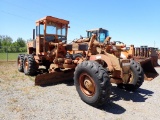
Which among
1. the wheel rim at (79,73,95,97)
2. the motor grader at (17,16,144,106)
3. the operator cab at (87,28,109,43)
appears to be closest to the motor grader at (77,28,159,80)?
the operator cab at (87,28,109,43)

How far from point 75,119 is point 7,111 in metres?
1.81

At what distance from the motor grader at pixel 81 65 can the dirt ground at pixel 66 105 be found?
1.29ft

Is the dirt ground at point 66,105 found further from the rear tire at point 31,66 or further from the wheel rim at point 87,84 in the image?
the rear tire at point 31,66

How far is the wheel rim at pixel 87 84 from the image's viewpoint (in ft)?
18.8

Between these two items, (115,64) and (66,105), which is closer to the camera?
(66,105)

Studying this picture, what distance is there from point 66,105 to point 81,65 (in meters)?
1.27

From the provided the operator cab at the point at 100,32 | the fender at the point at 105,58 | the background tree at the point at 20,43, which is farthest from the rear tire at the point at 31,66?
the background tree at the point at 20,43

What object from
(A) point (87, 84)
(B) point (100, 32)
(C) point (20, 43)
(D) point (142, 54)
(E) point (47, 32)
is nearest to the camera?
(A) point (87, 84)

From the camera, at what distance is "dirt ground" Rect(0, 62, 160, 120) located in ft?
16.0

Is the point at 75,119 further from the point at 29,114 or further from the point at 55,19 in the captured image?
the point at 55,19

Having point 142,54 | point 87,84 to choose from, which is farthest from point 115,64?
point 142,54

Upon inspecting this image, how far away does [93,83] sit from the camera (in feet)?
18.4

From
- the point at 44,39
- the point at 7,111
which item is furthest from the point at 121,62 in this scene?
the point at 44,39

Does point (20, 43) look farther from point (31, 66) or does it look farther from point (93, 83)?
point (93, 83)
